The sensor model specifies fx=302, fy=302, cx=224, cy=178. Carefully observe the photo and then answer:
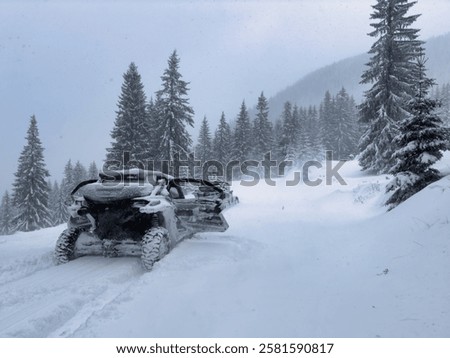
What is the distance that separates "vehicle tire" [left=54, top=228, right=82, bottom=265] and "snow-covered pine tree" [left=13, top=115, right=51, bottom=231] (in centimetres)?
2807

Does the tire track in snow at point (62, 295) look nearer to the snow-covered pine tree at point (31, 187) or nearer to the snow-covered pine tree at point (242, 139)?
the snow-covered pine tree at point (31, 187)

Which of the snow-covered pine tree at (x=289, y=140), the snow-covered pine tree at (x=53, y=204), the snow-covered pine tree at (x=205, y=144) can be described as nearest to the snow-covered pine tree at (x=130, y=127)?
the snow-covered pine tree at (x=53, y=204)

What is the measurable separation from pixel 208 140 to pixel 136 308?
54.7 meters

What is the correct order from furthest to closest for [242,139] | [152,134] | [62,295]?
[242,139] → [152,134] → [62,295]

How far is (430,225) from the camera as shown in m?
5.09

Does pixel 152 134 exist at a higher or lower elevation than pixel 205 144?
lower

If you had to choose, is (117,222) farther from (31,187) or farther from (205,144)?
(205,144)

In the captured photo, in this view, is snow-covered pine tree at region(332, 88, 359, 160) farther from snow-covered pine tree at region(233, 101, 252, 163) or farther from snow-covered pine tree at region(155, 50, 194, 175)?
snow-covered pine tree at region(155, 50, 194, 175)

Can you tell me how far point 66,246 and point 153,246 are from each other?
→ 179 centimetres

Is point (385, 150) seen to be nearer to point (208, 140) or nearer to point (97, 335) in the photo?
point (97, 335)

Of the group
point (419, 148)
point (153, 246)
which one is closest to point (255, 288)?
point (153, 246)

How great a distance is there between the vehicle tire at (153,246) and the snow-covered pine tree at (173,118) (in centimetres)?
2364

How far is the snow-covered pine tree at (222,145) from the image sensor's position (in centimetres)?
5297

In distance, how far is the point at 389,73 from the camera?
854 inches
